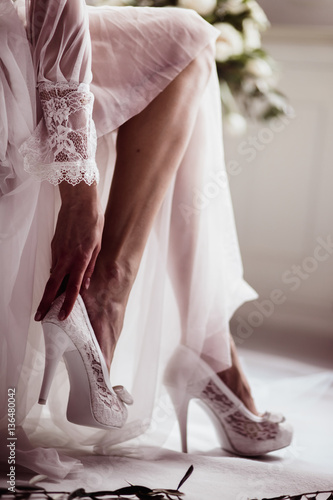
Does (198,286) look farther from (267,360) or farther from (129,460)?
(267,360)

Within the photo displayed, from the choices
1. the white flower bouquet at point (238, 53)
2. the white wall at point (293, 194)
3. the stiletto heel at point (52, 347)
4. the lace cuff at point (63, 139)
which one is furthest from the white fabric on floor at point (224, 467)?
the white flower bouquet at point (238, 53)

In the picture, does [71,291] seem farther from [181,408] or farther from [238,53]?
[238,53]

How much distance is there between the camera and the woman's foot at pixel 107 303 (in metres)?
0.81

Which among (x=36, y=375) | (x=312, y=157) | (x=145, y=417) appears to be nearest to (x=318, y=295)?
(x=312, y=157)

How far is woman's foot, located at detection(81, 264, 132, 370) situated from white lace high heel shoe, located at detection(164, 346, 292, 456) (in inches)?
8.2

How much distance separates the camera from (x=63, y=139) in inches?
29.2

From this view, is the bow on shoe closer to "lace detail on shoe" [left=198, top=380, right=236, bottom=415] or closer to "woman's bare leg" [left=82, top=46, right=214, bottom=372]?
"woman's bare leg" [left=82, top=46, right=214, bottom=372]

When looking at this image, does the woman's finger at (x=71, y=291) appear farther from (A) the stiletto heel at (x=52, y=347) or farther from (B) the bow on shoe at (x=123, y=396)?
(B) the bow on shoe at (x=123, y=396)

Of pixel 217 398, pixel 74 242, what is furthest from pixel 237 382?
pixel 74 242

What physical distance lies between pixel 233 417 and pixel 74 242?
439 millimetres

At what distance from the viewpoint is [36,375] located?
2.83 ft

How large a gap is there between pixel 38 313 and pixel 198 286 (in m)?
0.34

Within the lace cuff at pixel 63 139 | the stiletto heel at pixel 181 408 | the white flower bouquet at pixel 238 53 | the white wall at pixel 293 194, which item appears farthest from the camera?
the white wall at pixel 293 194

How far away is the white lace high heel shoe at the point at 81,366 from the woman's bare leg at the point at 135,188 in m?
0.03
